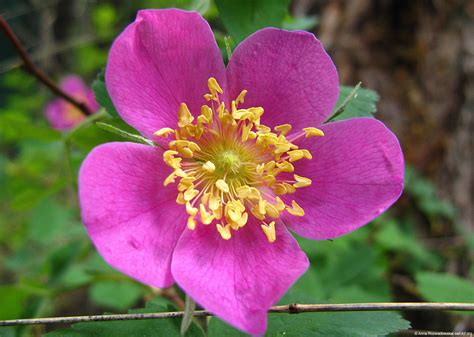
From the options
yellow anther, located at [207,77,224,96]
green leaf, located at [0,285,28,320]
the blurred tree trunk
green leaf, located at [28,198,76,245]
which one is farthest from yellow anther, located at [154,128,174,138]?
the blurred tree trunk

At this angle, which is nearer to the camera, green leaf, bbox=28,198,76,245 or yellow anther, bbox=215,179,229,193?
yellow anther, bbox=215,179,229,193

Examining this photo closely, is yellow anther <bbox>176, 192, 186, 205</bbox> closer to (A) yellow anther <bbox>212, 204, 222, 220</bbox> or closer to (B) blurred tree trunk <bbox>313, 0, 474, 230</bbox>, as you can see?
(A) yellow anther <bbox>212, 204, 222, 220</bbox>

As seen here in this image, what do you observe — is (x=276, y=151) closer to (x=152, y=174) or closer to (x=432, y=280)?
(x=152, y=174)

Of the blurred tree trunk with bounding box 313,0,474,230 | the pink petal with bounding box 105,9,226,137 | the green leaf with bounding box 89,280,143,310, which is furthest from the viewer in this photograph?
the blurred tree trunk with bounding box 313,0,474,230

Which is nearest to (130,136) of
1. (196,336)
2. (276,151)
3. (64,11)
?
(276,151)

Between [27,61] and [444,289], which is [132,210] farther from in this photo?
[444,289]

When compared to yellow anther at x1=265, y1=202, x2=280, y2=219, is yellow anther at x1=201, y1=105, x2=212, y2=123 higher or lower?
higher

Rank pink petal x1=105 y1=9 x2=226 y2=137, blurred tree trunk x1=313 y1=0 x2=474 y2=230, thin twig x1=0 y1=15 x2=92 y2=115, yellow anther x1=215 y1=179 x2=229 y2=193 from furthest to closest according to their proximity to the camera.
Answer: blurred tree trunk x1=313 y1=0 x2=474 y2=230
thin twig x1=0 y1=15 x2=92 y2=115
yellow anther x1=215 y1=179 x2=229 y2=193
pink petal x1=105 y1=9 x2=226 y2=137
